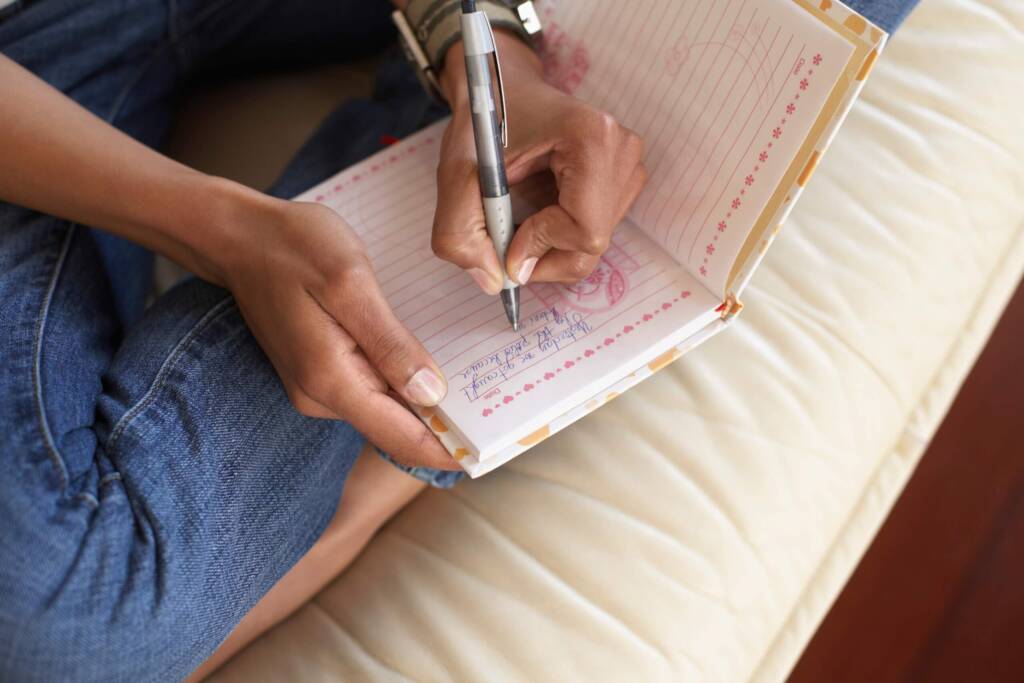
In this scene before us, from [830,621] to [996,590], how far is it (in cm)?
18

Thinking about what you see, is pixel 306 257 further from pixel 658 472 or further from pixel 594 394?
pixel 658 472

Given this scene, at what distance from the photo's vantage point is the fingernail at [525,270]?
0.64 meters

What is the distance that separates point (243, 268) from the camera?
0.68m

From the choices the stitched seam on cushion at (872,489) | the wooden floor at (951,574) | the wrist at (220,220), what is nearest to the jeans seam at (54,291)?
the wrist at (220,220)

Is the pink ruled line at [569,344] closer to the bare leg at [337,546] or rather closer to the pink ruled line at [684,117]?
the pink ruled line at [684,117]

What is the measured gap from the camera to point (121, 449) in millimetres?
654

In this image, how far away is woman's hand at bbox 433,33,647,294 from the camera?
0.62 meters

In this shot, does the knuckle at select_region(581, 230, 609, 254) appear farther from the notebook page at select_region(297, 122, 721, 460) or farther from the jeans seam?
the jeans seam

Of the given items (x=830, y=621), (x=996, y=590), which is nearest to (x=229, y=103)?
(x=830, y=621)

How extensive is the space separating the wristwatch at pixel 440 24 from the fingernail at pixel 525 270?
250 mm

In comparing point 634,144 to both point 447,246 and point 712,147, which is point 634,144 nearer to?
point 712,147

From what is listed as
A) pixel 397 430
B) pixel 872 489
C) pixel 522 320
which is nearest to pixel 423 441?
pixel 397 430

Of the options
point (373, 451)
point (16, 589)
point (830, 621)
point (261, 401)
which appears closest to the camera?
point (16, 589)

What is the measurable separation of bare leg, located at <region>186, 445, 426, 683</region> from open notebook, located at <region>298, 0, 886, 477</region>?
0.63 ft
